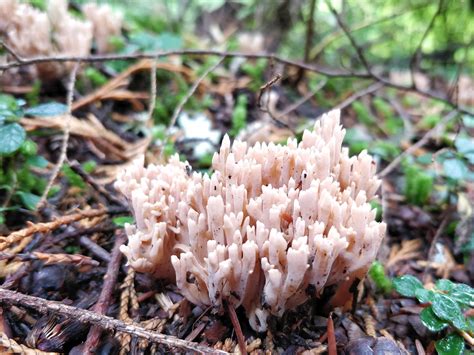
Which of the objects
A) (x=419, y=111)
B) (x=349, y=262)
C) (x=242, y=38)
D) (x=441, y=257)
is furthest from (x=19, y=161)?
(x=419, y=111)

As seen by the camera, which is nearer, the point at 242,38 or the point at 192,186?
the point at 192,186

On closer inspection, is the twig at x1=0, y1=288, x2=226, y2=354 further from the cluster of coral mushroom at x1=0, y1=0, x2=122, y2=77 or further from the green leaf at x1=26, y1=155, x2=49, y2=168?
the cluster of coral mushroom at x1=0, y1=0, x2=122, y2=77

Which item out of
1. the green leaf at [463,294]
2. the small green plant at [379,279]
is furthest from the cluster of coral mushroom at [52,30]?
the green leaf at [463,294]

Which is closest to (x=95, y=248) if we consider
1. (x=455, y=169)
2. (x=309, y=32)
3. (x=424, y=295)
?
(x=424, y=295)

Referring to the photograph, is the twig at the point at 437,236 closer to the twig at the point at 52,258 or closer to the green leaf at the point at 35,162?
the twig at the point at 52,258

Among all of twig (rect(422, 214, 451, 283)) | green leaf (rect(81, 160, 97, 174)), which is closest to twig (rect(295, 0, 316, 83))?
twig (rect(422, 214, 451, 283))

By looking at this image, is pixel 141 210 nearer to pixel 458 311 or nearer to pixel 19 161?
pixel 19 161
